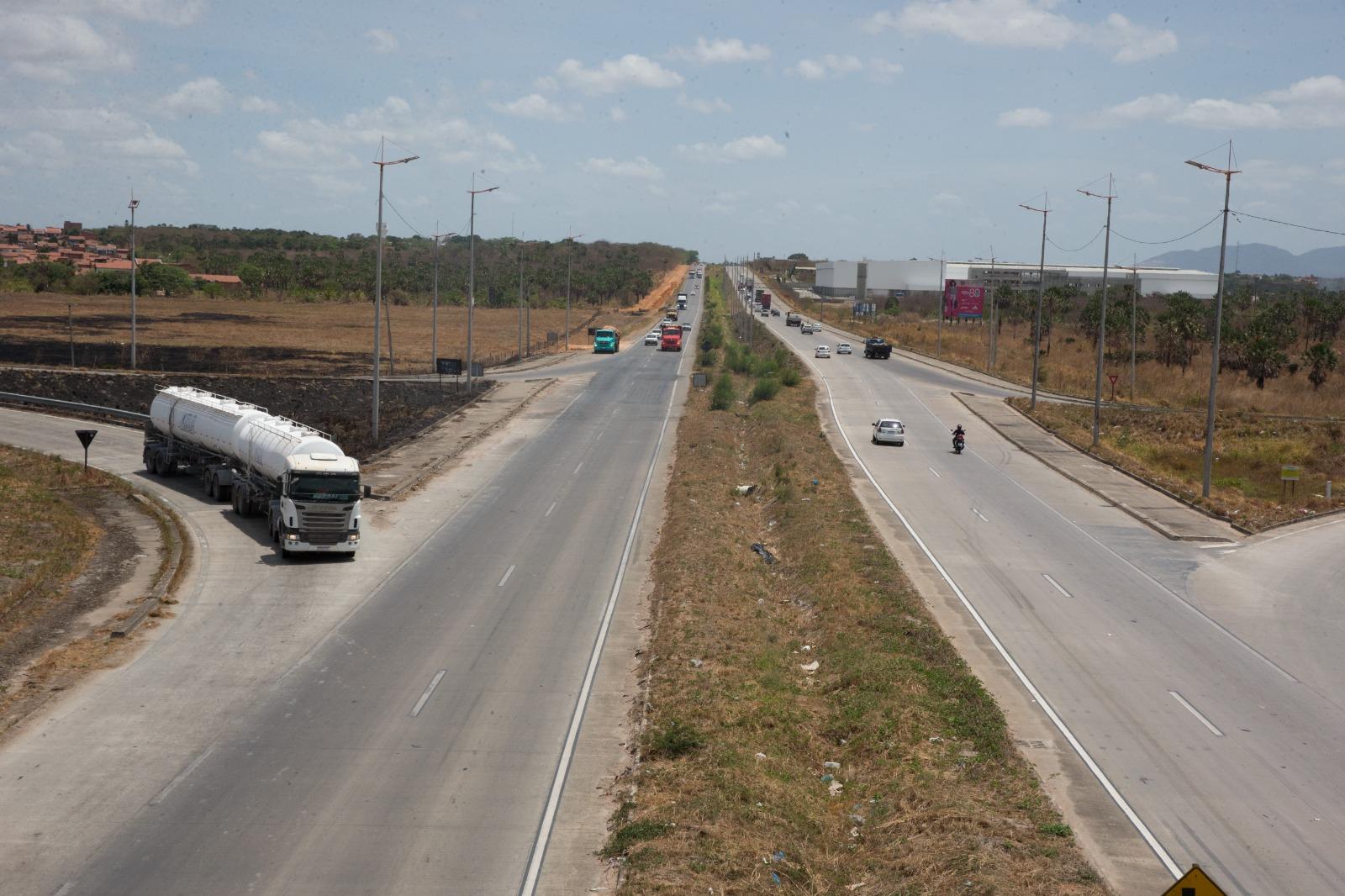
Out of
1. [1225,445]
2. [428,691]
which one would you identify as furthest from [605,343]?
[428,691]

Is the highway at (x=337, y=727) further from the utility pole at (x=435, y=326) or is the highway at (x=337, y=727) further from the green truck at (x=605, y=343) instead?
the green truck at (x=605, y=343)

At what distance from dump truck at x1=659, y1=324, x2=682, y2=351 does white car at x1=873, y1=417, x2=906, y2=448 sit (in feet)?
169

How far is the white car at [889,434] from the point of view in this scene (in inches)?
2130

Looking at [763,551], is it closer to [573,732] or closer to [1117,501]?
[573,732]

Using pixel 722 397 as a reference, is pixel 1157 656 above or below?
below

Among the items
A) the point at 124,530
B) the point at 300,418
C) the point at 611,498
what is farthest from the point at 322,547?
the point at 300,418

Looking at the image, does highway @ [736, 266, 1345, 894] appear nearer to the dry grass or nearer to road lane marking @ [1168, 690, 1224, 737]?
road lane marking @ [1168, 690, 1224, 737]

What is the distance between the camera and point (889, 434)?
54.2 meters

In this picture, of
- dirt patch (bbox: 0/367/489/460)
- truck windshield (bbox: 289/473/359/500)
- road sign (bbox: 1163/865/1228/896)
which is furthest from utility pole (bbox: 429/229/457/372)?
road sign (bbox: 1163/865/1228/896)

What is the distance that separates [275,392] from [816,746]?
56276 millimetres

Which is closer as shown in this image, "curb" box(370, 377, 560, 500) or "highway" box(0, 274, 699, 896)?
"highway" box(0, 274, 699, 896)

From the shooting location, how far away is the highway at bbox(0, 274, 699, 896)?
534 inches

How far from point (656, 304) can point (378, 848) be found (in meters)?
178

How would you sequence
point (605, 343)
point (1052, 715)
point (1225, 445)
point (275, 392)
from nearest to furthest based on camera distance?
1. point (1052, 715)
2. point (1225, 445)
3. point (275, 392)
4. point (605, 343)
